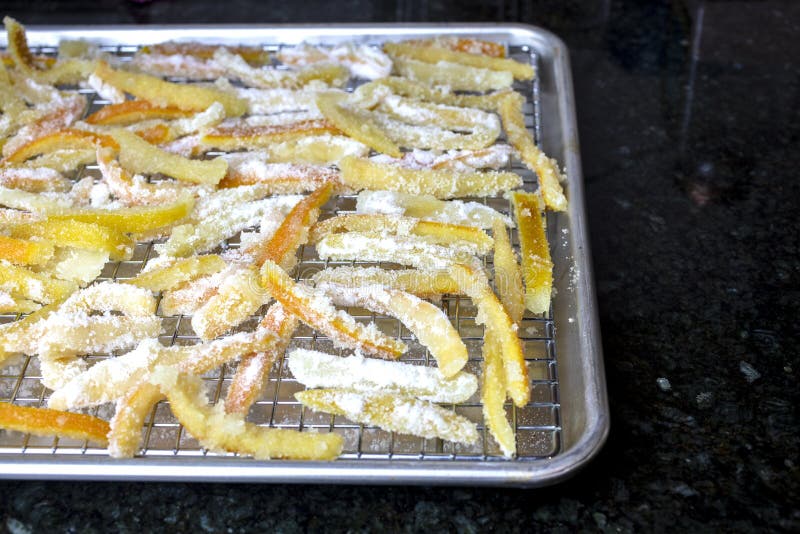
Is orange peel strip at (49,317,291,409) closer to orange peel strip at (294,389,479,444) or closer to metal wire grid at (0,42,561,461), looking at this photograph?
metal wire grid at (0,42,561,461)

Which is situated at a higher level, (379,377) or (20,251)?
(20,251)

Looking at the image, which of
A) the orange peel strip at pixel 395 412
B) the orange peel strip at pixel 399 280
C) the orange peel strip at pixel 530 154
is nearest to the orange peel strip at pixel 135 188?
the orange peel strip at pixel 399 280

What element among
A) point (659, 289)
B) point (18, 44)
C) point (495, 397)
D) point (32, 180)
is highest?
point (18, 44)

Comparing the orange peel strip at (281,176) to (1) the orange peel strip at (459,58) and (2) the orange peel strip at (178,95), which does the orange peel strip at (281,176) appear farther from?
(1) the orange peel strip at (459,58)

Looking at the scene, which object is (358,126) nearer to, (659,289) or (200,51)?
(200,51)

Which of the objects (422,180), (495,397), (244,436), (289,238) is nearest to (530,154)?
(422,180)

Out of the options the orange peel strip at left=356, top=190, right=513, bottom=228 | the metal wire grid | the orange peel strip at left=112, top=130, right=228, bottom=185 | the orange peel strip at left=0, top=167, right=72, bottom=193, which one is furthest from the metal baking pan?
the orange peel strip at left=0, top=167, right=72, bottom=193

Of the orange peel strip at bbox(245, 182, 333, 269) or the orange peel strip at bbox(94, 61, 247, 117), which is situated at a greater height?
the orange peel strip at bbox(94, 61, 247, 117)

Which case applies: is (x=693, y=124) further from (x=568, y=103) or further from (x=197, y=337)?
(x=197, y=337)
